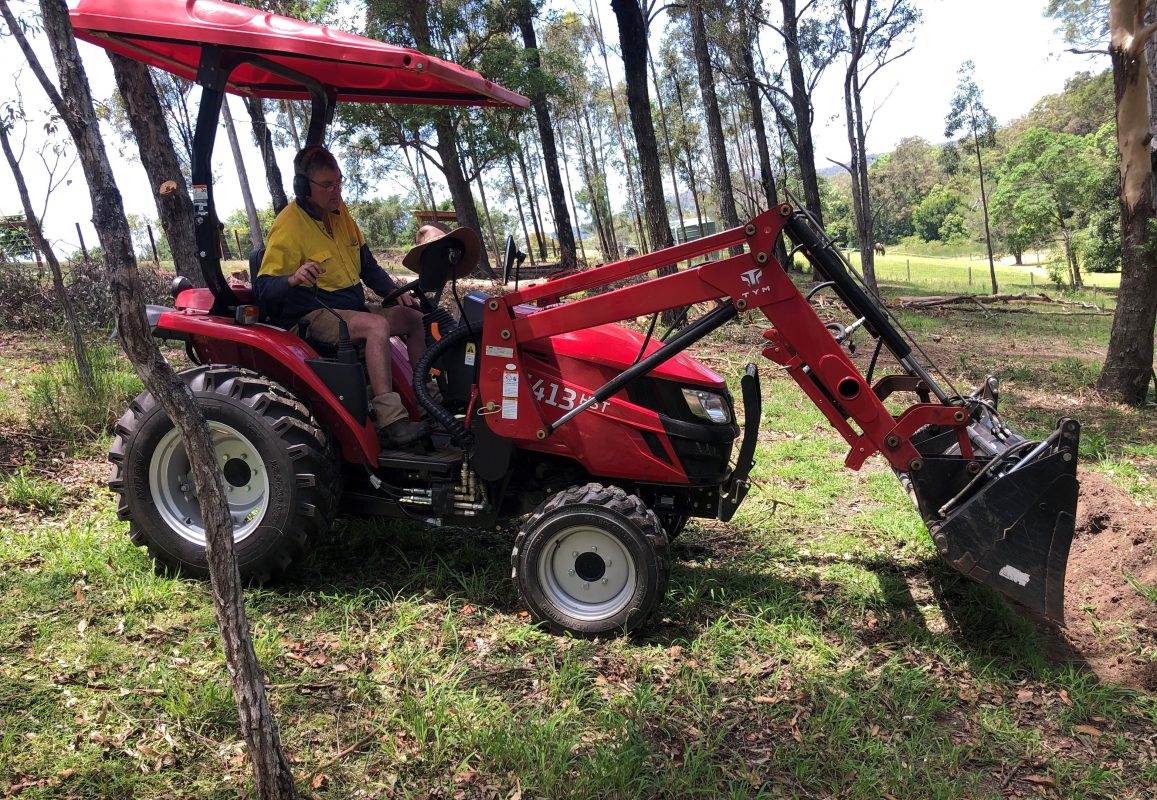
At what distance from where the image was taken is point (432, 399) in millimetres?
3789

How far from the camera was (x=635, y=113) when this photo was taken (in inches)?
426

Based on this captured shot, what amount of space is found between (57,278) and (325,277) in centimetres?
359

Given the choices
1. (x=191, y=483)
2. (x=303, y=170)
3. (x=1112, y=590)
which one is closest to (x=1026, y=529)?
(x=1112, y=590)

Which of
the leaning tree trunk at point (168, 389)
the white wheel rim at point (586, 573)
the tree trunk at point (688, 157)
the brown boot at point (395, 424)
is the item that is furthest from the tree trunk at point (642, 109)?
the tree trunk at point (688, 157)

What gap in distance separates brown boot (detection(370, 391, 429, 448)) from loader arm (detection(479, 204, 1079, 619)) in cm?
43

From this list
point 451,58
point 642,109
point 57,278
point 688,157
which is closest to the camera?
point 57,278

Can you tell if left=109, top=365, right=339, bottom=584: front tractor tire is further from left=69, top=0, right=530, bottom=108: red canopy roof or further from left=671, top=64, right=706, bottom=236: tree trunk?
left=671, top=64, right=706, bottom=236: tree trunk

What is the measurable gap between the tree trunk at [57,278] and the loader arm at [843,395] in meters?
3.99

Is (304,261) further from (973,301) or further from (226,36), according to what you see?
(973,301)

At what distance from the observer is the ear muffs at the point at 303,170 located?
12.6ft

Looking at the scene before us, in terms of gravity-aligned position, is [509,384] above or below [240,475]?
above

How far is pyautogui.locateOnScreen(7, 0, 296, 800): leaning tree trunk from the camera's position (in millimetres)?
1930

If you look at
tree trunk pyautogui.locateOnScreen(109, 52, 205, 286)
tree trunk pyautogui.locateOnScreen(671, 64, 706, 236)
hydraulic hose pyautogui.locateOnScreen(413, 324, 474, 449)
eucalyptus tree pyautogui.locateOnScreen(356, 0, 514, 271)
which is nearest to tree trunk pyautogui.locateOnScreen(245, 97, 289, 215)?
eucalyptus tree pyautogui.locateOnScreen(356, 0, 514, 271)

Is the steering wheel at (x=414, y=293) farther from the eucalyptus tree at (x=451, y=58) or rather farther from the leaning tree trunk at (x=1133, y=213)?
the eucalyptus tree at (x=451, y=58)
